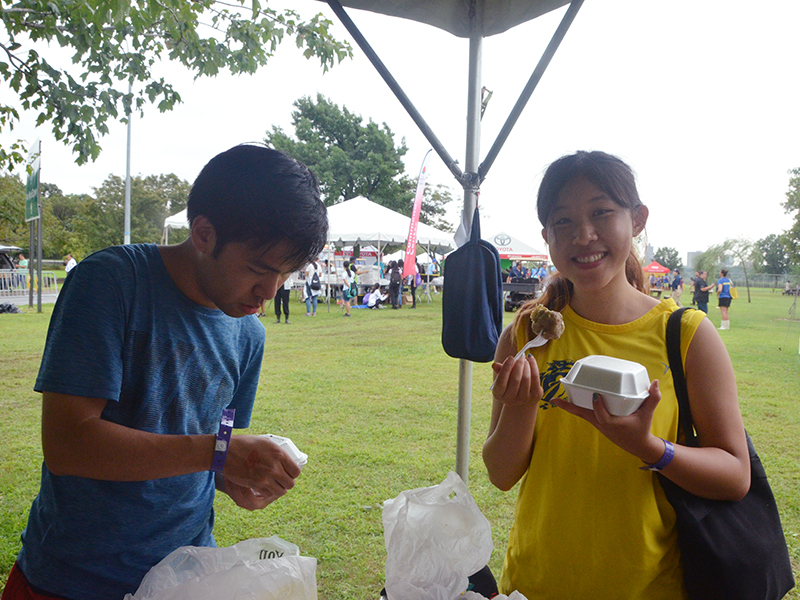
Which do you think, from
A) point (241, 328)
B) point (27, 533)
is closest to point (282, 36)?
point (241, 328)

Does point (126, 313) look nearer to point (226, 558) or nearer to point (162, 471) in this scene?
point (162, 471)

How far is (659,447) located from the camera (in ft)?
3.62

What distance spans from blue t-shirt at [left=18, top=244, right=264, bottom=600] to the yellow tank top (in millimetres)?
878

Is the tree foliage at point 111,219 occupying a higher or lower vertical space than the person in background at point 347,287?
higher

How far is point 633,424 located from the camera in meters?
1.05

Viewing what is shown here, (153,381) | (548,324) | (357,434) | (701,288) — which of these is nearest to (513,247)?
(701,288)

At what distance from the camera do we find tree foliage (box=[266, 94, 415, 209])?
123 ft

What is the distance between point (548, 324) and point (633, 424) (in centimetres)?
40

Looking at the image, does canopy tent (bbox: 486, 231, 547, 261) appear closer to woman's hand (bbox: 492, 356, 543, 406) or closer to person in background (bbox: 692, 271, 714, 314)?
person in background (bbox: 692, 271, 714, 314)

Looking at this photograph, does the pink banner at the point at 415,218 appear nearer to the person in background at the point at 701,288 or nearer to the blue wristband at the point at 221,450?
the blue wristband at the point at 221,450

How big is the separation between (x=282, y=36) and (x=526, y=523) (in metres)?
3.78

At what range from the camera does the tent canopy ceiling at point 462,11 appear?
2.06 meters

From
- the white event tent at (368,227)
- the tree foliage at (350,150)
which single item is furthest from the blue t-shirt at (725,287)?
the tree foliage at (350,150)

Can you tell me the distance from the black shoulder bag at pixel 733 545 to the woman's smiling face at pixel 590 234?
53 centimetres
